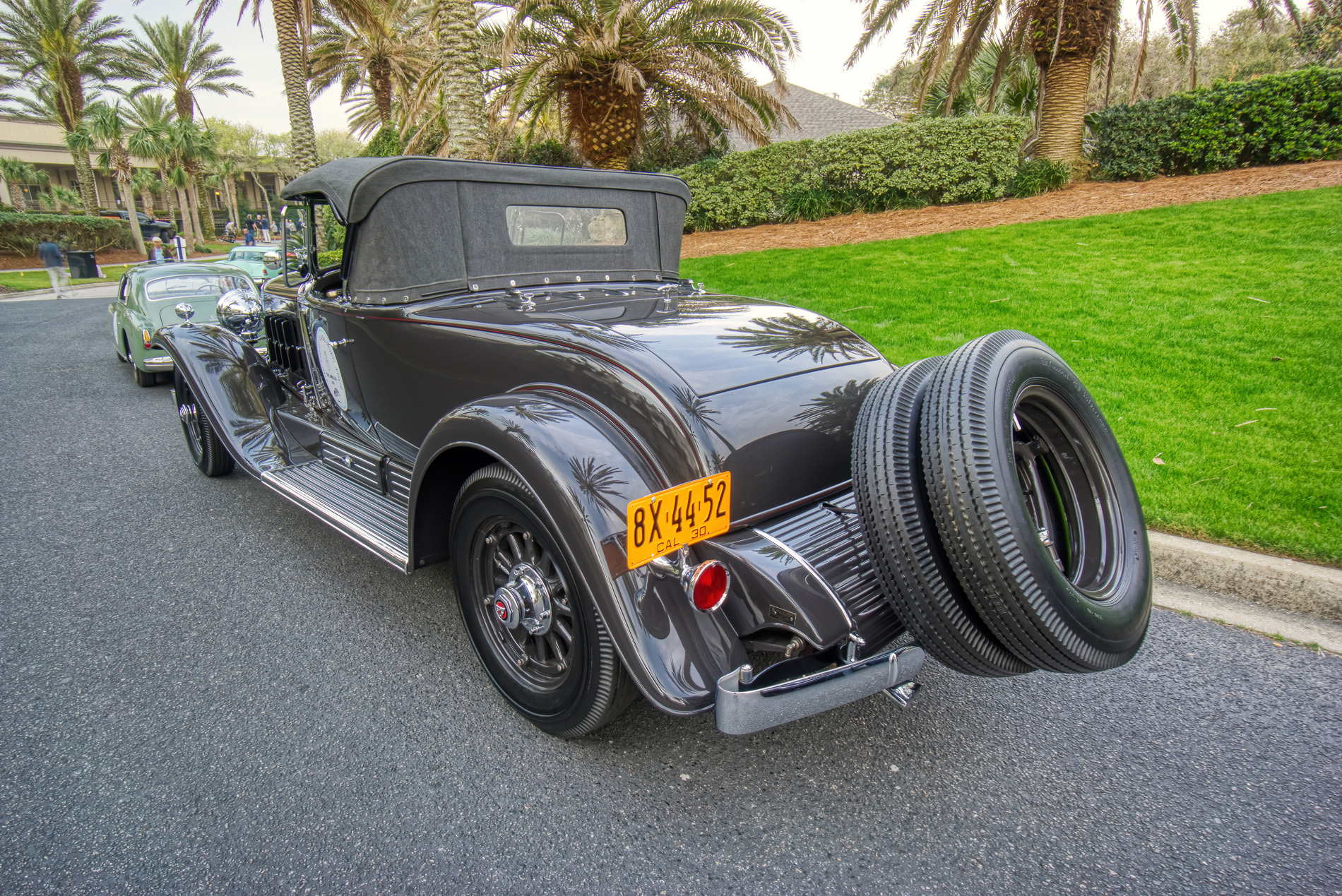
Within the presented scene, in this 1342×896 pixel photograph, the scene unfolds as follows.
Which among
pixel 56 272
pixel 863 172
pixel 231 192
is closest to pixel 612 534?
pixel 863 172

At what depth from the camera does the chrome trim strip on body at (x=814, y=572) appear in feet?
6.52

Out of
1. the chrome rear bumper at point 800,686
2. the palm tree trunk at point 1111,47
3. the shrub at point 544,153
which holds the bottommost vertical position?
the chrome rear bumper at point 800,686

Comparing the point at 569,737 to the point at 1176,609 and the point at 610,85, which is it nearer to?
the point at 1176,609

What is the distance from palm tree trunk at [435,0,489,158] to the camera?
33.2 ft

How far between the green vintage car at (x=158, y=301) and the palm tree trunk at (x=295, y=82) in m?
10.00

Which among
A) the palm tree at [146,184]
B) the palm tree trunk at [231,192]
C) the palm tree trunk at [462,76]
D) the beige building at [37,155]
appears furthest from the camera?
the palm tree trunk at [231,192]

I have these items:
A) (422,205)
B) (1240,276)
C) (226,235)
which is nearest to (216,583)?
(422,205)

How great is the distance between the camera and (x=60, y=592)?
3322 mm

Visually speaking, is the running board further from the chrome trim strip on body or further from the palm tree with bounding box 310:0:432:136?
the palm tree with bounding box 310:0:432:136

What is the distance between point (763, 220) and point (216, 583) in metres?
12.1

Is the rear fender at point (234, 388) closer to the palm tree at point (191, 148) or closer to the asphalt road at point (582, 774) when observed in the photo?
the asphalt road at point (582, 774)

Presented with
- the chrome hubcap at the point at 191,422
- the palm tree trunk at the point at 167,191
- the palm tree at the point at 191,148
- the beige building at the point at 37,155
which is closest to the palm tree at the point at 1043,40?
the chrome hubcap at the point at 191,422

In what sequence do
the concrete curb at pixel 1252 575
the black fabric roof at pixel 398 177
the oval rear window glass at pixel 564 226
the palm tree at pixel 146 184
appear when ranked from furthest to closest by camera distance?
the palm tree at pixel 146 184 → the oval rear window glass at pixel 564 226 → the black fabric roof at pixel 398 177 → the concrete curb at pixel 1252 575

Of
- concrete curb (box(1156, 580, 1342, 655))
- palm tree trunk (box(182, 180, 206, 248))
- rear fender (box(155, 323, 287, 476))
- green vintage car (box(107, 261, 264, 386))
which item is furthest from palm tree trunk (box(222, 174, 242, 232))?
concrete curb (box(1156, 580, 1342, 655))
